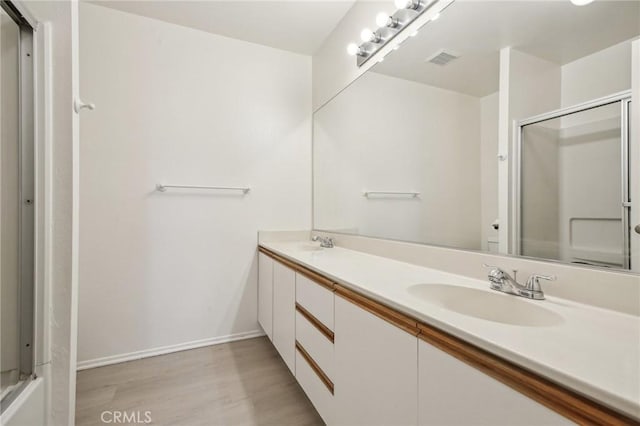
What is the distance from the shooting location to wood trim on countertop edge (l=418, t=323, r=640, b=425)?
380 millimetres

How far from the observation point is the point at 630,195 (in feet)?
2.31

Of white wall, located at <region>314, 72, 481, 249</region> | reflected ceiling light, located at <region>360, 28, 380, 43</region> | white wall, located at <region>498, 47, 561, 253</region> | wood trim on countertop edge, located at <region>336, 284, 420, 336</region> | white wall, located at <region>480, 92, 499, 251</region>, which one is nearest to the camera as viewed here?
wood trim on countertop edge, located at <region>336, 284, 420, 336</region>

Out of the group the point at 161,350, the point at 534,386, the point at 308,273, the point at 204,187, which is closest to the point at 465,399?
the point at 534,386

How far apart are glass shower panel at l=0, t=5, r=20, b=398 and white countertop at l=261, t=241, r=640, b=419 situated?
1.15 metres

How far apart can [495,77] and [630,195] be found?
597 millimetres

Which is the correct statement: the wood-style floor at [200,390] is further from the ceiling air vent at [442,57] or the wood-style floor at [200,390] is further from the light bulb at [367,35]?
the light bulb at [367,35]

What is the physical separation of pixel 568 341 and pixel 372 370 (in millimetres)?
505

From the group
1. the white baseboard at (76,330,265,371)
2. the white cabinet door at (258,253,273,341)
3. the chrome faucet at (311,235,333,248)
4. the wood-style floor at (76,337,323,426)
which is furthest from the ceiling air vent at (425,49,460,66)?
the white baseboard at (76,330,265,371)

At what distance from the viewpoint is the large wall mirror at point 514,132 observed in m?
0.74

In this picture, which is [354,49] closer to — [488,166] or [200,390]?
[488,166]

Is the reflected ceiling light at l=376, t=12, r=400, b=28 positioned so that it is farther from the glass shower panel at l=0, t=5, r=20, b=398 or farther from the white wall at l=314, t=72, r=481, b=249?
the glass shower panel at l=0, t=5, r=20, b=398

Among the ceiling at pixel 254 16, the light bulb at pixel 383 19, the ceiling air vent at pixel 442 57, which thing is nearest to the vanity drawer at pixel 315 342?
the ceiling air vent at pixel 442 57

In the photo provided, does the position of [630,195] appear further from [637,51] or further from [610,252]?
[637,51]

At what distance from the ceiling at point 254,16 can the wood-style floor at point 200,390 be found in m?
2.37
